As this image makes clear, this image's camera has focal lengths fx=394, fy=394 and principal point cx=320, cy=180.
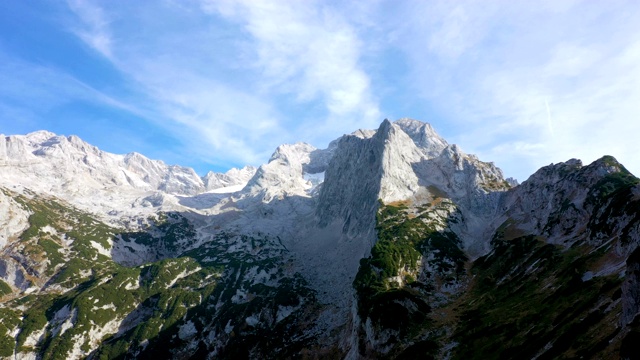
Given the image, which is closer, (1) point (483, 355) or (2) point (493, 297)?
(1) point (483, 355)

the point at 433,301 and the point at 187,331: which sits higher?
the point at 187,331

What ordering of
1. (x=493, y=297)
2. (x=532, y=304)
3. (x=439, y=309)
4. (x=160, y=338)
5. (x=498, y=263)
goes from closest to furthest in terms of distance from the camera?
(x=532, y=304) → (x=493, y=297) → (x=439, y=309) → (x=498, y=263) → (x=160, y=338)

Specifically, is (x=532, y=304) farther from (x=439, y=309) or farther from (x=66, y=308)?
(x=66, y=308)

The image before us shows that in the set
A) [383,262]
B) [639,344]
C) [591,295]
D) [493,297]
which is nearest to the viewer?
[639,344]

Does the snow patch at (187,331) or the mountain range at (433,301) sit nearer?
the mountain range at (433,301)

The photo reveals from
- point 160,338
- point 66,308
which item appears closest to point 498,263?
point 160,338

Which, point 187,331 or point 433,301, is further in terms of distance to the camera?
point 187,331

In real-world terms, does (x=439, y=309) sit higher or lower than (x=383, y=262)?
lower

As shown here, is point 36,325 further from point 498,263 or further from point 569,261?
point 569,261

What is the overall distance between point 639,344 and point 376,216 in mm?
154970

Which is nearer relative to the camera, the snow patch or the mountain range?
the mountain range

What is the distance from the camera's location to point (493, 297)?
100875 mm

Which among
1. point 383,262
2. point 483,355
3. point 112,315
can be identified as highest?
point 112,315

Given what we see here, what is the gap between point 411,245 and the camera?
152500 mm
